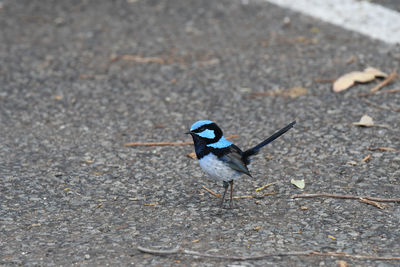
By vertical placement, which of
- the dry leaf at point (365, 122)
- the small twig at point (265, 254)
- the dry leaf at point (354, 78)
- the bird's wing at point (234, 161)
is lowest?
the small twig at point (265, 254)

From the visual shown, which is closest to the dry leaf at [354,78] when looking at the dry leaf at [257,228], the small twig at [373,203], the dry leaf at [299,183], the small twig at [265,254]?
the dry leaf at [299,183]

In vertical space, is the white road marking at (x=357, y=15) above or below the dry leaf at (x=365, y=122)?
above

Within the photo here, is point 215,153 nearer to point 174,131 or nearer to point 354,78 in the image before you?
point 174,131

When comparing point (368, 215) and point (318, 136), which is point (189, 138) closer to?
point (318, 136)

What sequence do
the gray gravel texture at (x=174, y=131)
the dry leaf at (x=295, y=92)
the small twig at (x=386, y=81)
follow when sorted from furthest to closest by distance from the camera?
the dry leaf at (x=295, y=92)
the small twig at (x=386, y=81)
the gray gravel texture at (x=174, y=131)

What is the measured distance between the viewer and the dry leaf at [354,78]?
564cm

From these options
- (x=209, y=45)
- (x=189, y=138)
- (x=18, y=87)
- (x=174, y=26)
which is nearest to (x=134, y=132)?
(x=189, y=138)

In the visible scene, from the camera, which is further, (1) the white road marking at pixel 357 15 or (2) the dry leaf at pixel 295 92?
(1) the white road marking at pixel 357 15

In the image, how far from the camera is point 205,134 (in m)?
3.92

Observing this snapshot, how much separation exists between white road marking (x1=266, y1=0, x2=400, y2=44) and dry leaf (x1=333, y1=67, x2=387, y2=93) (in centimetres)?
81

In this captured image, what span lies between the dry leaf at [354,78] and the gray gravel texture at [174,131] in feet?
0.28

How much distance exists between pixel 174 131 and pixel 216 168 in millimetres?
1434

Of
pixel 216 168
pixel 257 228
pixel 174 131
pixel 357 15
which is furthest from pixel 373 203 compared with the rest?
pixel 357 15

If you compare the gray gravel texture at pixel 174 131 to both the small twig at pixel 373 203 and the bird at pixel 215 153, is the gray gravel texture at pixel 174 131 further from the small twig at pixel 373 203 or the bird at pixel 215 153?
the bird at pixel 215 153
